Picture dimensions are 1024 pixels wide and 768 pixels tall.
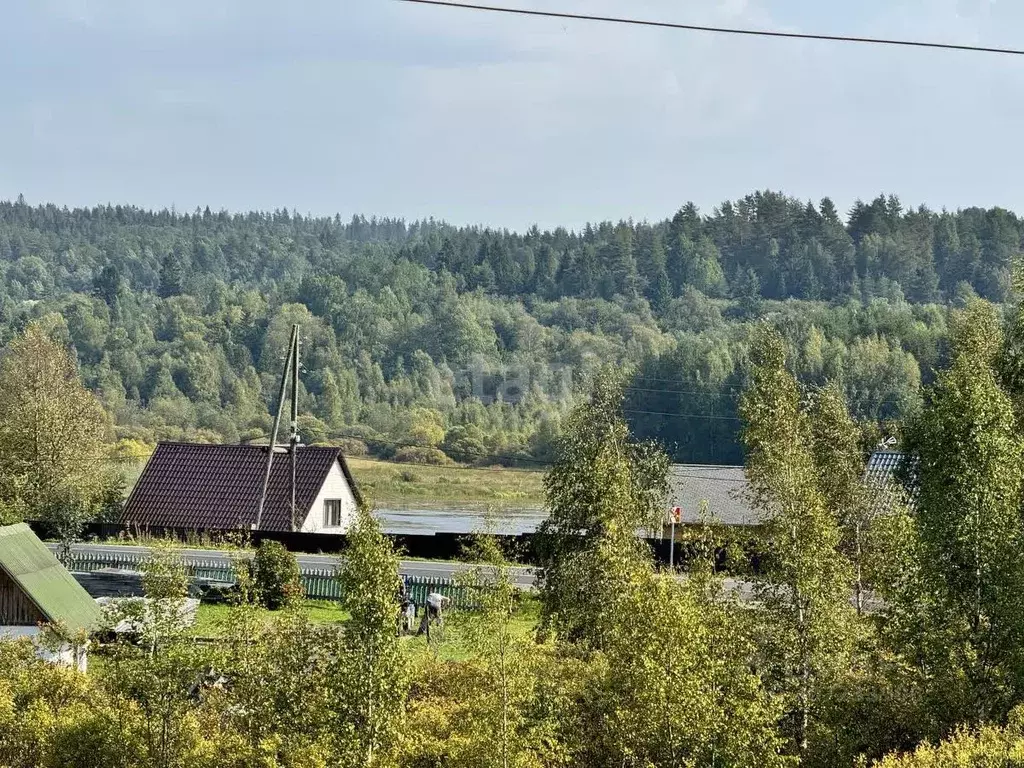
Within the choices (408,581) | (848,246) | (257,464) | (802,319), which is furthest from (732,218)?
(408,581)

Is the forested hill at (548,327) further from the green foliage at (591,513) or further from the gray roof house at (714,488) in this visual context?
the green foliage at (591,513)

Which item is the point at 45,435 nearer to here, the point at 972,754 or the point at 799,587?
the point at 799,587

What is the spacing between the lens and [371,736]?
18859 millimetres

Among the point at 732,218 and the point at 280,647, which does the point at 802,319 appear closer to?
the point at 732,218

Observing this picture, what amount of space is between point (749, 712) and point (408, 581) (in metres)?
18.8

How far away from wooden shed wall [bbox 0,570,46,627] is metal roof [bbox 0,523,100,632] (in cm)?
23

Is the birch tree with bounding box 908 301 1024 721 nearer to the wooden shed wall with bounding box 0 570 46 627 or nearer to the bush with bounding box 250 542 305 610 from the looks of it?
the wooden shed wall with bounding box 0 570 46 627

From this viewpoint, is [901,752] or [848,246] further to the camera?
[848,246]

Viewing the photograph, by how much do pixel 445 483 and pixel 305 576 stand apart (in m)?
49.1

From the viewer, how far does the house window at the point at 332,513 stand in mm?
52844

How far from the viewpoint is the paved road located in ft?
139

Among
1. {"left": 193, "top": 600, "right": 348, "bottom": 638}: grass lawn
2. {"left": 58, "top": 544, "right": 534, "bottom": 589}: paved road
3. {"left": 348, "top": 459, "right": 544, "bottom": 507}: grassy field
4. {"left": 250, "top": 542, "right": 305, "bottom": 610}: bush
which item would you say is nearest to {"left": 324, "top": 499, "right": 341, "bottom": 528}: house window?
{"left": 58, "top": 544, "right": 534, "bottom": 589}: paved road

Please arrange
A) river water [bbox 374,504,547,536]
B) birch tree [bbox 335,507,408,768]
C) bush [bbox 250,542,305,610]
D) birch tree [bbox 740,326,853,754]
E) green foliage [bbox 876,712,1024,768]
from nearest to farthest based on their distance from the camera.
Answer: green foliage [bbox 876,712,1024,768] < birch tree [bbox 335,507,408,768] < birch tree [bbox 740,326,853,754] < bush [bbox 250,542,305,610] < river water [bbox 374,504,547,536]

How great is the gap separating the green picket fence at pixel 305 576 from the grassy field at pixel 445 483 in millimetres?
36464
